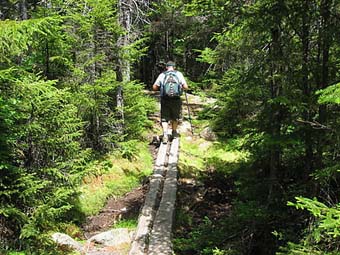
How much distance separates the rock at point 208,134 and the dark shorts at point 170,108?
2598 mm

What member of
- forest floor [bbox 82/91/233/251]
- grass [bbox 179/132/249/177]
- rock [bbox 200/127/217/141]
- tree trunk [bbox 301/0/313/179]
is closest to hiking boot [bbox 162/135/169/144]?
grass [bbox 179/132/249/177]

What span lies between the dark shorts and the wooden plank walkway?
116cm

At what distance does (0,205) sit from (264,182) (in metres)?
4.44

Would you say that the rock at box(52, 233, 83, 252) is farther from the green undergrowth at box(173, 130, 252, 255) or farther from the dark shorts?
the dark shorts

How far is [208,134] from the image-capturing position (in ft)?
48.2

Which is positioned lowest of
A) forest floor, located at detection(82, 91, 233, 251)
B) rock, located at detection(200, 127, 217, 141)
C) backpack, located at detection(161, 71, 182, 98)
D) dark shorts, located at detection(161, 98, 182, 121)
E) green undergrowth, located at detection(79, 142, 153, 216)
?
forest floor, located at detection(82, 91, 233, 251)

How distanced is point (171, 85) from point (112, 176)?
3.17 meters

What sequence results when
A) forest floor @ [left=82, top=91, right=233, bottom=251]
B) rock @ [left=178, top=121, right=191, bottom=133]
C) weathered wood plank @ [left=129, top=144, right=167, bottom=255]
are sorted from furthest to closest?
1. rock @ [left=178, top=121, right=191, bottom=133]
2. forest floor @ [left=82, top=91, right=233, bottom=251]
3. weathered wood plank @ [left=129, top=144, right=167, bottom=255]

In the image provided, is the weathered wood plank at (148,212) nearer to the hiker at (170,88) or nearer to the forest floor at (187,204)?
the forest floor at (187,204)

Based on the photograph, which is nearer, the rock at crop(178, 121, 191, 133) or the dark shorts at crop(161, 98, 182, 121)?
the dark shorts at crop(161, 98, 182, 121)

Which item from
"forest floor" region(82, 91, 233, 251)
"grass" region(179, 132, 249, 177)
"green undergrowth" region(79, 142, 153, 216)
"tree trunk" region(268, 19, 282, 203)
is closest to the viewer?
"tree trunk" region(268, 19, 282, 203)

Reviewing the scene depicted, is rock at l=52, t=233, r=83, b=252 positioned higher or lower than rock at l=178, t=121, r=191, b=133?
lower

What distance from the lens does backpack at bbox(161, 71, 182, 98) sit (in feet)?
37.6

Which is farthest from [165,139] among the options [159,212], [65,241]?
[65,241]
